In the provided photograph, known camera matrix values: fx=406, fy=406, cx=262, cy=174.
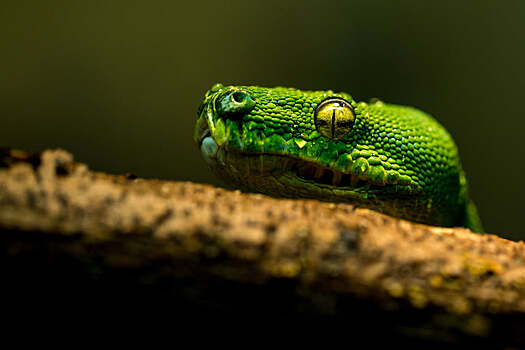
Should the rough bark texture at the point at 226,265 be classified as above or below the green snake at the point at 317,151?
below

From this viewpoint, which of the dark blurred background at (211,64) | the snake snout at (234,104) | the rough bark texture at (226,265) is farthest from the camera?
the dark blurred background at (211,64)

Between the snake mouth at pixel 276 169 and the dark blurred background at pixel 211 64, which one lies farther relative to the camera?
the dark blurred background at pixel 211 64

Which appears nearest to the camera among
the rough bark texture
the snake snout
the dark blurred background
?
the rough bark texture

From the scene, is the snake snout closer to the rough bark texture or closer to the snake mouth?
the snake mouth

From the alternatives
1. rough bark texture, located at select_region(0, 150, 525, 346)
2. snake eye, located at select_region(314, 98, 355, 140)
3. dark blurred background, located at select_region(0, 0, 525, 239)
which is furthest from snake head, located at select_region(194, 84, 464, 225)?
dark blurred background, located at select_region(0, 0, 525, 239)

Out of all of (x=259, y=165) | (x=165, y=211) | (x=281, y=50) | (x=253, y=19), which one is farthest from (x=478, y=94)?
(x=165, y=211)

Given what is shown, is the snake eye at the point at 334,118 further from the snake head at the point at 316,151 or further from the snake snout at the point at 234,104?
the snake snout at the point at 234,104

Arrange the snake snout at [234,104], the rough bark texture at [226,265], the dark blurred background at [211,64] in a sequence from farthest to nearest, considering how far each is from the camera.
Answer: the dark blurred background at [211,64]
the snake snout at [234,104]
the rough bark texture at [226,265]

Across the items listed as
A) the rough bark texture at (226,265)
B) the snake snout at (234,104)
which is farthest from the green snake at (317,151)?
the rough bark texture at (226,265)
